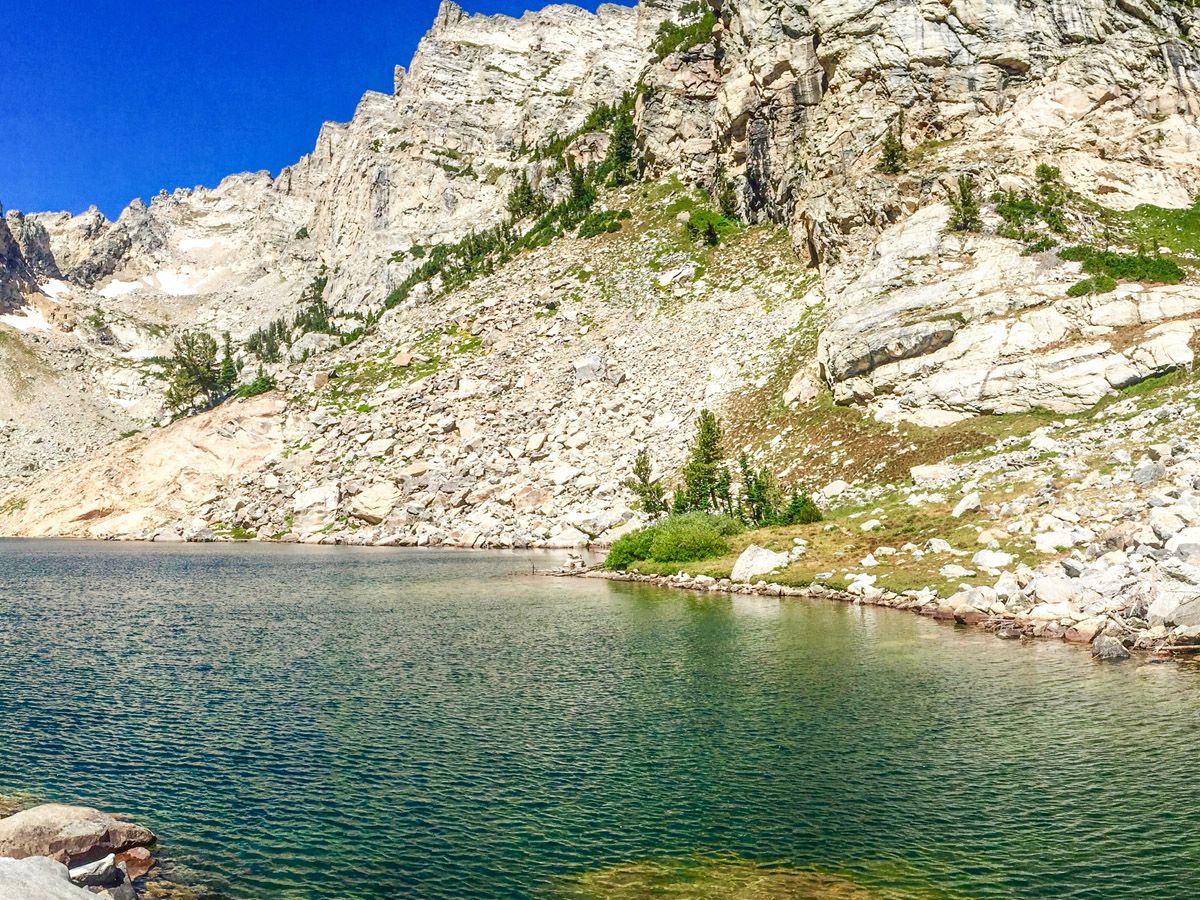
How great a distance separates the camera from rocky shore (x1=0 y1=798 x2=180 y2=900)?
13.8 meters

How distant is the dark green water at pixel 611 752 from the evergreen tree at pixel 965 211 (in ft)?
164

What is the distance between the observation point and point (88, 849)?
16.1 meters

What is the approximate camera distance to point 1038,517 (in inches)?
1710

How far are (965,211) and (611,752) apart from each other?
7210cm

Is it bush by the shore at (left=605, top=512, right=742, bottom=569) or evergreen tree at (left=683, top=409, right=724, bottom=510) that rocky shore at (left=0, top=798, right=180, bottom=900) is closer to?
bush by the shore at (left=605, top=512, right=742, bottom=569)

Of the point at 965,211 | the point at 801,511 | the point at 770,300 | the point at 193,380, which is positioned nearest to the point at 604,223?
the point at 770,300

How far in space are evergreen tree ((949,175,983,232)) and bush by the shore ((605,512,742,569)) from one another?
3810cm

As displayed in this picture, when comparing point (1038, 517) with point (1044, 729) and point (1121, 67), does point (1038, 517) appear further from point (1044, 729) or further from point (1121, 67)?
point (1121, 67)

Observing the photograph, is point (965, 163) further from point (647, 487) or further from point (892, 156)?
point (647, 487)

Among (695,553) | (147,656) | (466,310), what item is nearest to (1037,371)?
(695,553)

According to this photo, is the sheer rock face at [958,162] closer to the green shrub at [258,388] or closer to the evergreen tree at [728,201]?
the evergreen tree at [728,201]

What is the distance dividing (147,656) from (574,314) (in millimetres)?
94304

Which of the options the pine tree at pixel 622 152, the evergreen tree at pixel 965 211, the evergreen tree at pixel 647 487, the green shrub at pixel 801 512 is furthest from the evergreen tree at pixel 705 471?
the pine tree at pixel 622 152

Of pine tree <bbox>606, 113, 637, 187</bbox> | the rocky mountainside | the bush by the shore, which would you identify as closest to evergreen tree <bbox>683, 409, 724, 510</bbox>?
the rocky mountainside
